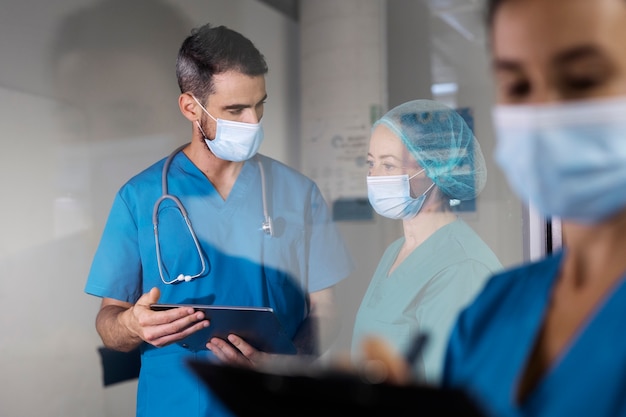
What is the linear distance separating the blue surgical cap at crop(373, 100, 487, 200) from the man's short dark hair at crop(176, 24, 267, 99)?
525 mm

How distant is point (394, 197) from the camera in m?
2.01

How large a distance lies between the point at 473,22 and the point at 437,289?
0.75 meters

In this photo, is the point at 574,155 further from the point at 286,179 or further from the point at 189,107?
the point at 189,107

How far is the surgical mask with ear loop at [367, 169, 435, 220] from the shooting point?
1.95 m

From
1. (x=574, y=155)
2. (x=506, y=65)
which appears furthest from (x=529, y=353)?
(x=506, y=65)

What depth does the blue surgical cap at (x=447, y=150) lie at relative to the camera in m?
1.95

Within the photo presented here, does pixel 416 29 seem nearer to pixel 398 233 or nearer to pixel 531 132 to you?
pixel 398 233

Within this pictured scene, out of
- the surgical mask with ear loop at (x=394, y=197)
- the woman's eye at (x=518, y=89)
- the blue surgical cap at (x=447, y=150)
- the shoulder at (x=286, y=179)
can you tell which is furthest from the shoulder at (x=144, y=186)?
the woman's eye at (x=518, y=89)

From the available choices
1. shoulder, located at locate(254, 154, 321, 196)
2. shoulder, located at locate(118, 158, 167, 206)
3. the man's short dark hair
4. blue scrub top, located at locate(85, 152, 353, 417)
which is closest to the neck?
blue scrub top, located at locate(85, 152, 353, 417)

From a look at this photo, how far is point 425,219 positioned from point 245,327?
0.56m

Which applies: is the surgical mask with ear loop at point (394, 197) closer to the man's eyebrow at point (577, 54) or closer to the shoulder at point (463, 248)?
the shoulder at point (463, 248)

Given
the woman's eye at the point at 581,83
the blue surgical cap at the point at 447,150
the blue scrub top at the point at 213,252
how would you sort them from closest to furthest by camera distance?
the woman's eye at the point at 581,83 → the blue surgical cap at the point at 447,150 → the blue scrub top at the point at 213,252

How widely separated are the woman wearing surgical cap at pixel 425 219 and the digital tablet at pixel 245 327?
257 millimetres

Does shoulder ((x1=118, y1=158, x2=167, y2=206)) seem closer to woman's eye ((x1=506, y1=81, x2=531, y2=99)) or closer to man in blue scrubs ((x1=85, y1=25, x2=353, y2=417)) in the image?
man in blue scrubs ((x1=85, y1=25, x2=353, y2=417))
